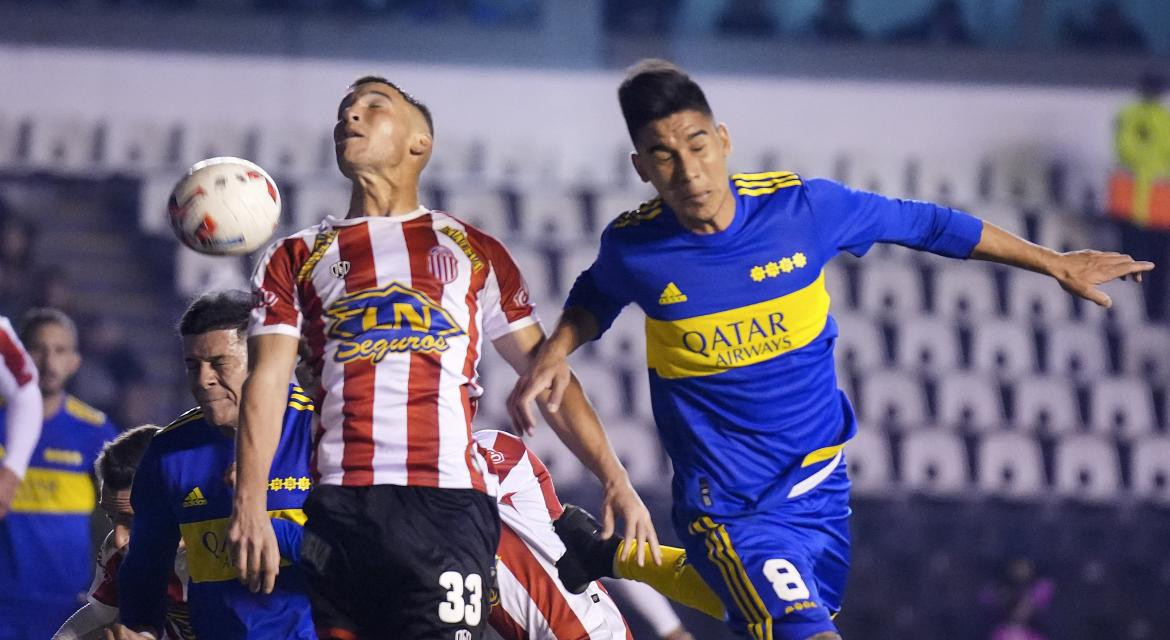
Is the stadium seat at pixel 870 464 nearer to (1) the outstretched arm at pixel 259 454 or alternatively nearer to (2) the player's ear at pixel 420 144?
(2) the player's ear at pixel 420 144

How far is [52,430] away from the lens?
6.65m

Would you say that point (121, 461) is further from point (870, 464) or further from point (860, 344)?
point (860, 344)

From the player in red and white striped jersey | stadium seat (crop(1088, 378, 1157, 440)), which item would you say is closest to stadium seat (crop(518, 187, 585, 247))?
stadium seat (crop(1088, 378, 1157, 440))

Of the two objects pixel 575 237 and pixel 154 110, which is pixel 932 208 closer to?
pixel 575 237

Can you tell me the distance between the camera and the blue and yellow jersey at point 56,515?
6461 millimetres

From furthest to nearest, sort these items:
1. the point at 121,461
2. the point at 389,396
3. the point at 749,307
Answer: the point at 121,461
the point at 749,307
the point at 389,396

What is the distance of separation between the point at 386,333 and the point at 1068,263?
5.51 feet

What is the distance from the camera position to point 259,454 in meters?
3.05

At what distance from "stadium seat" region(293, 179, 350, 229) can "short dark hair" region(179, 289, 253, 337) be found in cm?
686

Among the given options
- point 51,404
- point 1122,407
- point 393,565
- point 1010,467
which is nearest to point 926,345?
point 1010,467

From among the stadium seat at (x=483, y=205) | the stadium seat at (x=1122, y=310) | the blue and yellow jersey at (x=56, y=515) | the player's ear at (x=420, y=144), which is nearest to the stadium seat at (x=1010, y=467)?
the stadium seat at (x=1122, y=310)

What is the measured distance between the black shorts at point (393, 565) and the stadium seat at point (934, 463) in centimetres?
796

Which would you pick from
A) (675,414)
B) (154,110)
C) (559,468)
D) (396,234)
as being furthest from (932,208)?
(154,110)

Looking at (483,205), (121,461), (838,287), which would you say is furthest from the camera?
(838,287)
